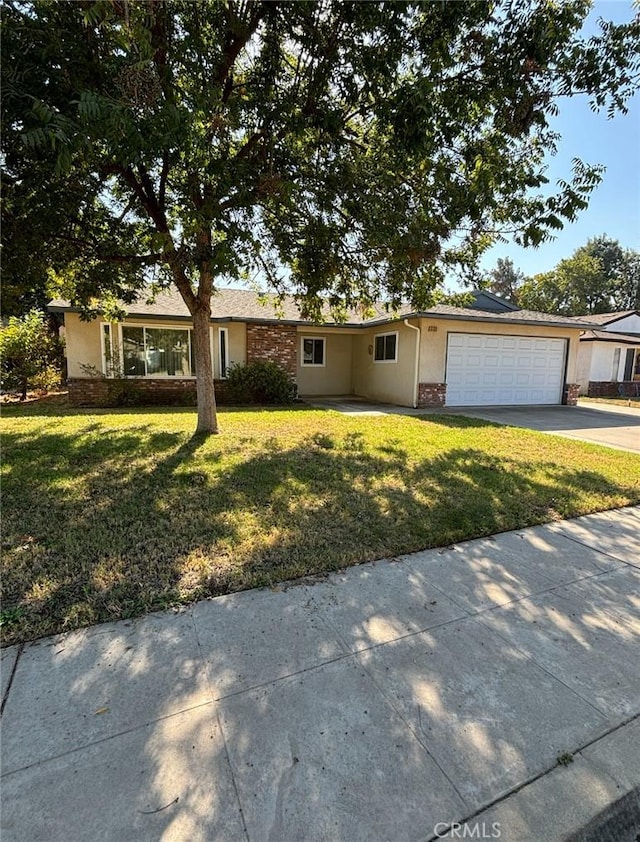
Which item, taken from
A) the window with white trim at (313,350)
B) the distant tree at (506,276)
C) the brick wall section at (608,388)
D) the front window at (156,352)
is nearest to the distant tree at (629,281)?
the distant tree at (506,276)

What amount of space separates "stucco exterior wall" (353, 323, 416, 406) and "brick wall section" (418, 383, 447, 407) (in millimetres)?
235

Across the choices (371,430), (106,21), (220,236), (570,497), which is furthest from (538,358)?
(106,21)

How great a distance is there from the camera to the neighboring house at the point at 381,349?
39.0 feet

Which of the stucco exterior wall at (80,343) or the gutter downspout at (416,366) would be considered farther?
the gutter downspout at (416,366)

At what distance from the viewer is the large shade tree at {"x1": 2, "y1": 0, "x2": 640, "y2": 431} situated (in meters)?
4.11

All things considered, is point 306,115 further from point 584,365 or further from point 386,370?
point 584,365

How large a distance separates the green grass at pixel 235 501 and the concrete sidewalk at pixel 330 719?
1.28 ft

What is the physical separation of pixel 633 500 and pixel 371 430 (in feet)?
15.0

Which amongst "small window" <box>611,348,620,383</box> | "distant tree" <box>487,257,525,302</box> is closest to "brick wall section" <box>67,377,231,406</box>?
"small window" <box>611,348,620,383</box>

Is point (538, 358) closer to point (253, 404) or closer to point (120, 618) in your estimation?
point (253, 404)

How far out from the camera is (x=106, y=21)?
381 cm

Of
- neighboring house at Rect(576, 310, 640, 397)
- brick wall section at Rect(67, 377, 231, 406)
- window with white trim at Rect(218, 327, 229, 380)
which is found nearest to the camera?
brick wall section at Rect(67, 377, 231, 406)

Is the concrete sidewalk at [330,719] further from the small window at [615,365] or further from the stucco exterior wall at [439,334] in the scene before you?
the small window at [615,365]

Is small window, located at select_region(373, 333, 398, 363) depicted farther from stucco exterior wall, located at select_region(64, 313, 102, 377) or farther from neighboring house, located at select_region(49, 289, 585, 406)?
stucco exterior wall, located at select_region(64, 313, 102, 377)
